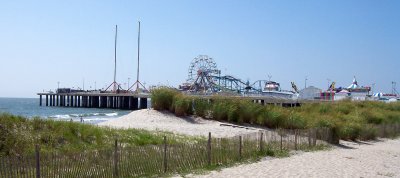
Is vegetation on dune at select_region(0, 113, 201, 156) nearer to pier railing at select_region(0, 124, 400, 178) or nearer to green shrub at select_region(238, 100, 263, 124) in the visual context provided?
pier railing at select_region(0, 124, 400, 178)

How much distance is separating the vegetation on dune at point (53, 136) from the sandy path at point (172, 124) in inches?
248

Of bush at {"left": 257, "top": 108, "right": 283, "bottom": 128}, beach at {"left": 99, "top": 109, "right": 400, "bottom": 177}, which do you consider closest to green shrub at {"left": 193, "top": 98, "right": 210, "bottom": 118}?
beach at {"left": 99, "top": 109, "right": 400, "bottom": 177}

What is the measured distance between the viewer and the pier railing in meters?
10.2

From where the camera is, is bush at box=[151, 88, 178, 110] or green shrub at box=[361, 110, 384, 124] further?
green shrub at box=[361, 110, 384, 124]

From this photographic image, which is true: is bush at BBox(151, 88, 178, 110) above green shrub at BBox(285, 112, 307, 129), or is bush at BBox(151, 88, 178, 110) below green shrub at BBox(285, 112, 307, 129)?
above

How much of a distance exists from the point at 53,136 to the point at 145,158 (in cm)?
424

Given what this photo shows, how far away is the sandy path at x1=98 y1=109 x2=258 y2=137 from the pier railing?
18.4 ft

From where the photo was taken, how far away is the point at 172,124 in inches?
1096

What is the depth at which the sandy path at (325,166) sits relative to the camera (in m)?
14.4

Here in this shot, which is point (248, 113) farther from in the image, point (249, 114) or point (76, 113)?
point (76, 113)

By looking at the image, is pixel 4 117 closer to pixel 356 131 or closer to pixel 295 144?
pixel 295 144

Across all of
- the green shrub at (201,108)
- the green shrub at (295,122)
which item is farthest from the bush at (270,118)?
the green shrub at (201,108)

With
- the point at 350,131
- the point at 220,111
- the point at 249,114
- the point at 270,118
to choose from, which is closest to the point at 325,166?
the point at 350,131

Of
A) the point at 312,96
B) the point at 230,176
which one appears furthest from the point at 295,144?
the point at 312,96
